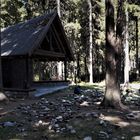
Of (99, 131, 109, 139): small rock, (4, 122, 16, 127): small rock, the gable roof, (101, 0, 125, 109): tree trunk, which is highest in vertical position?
the gable roof

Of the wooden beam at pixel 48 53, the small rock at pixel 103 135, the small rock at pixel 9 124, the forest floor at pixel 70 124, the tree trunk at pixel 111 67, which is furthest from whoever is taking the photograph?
the wooden beam at pixel 48 53

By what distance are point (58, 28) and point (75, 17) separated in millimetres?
16746

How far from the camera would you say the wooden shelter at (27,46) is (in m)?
20.5

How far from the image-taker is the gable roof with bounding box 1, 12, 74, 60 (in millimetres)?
20328

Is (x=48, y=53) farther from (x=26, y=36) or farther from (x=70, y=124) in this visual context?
(x=70, y=124)

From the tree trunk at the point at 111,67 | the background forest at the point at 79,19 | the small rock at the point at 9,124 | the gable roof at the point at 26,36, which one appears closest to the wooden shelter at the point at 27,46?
the gable roof at the point at 26,36

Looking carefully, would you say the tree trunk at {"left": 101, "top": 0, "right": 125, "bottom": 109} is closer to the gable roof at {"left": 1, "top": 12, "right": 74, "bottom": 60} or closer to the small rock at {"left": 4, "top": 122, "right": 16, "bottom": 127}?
the small rock at {"left": 4, "top": 122, "right": 16, "bottom": 127}

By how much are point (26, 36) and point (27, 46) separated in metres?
2.17

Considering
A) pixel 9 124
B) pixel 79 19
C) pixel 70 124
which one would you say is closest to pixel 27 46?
pixel 9 124

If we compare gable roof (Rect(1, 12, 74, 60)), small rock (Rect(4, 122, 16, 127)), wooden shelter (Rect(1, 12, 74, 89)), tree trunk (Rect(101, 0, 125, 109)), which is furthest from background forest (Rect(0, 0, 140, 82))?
small rock (Rect(4, 122, 16, 127))

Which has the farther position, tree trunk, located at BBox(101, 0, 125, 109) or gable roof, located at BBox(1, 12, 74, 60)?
gable roof, located at BBox(1, 12, 74, 60)

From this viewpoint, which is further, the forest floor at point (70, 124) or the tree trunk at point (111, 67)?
the tree trunk at point (111, 67)

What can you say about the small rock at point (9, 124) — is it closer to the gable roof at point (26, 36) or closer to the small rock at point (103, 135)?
the small rock at point (103, 135)

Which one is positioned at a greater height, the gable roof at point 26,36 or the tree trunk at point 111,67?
the gable roof at point 26,36
